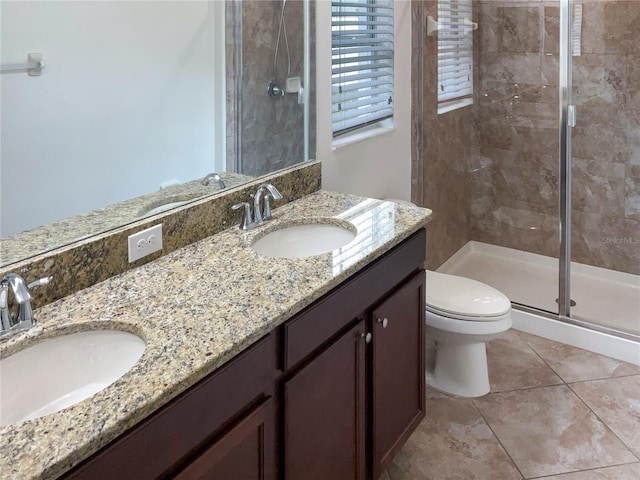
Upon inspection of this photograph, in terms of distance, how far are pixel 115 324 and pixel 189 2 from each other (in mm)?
1073

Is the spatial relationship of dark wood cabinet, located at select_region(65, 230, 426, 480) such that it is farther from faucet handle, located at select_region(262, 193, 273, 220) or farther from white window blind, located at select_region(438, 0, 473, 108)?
white window blind, located at select_region(438, 0, 473, 108)

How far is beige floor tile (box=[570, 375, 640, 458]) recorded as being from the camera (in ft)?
7.66

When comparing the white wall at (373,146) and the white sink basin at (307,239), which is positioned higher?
the white wall at (373,146)

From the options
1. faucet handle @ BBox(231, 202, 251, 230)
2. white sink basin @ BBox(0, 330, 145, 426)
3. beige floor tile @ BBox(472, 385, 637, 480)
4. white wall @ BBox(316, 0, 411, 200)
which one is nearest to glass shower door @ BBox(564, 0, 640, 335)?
beige floor tile @ BBox(472, 385, 637, 480)

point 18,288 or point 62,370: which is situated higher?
point 18,288

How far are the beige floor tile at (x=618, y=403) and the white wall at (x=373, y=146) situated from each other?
1228 mm

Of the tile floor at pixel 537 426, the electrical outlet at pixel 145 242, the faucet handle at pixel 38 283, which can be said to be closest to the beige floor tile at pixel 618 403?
the tile floor at pixel 537 426

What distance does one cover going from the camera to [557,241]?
3506 mm

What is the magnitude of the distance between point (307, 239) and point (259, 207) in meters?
0.19

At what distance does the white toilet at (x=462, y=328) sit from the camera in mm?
2412

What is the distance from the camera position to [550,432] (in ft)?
7.70

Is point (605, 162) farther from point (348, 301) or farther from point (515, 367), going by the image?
point (348, 301)

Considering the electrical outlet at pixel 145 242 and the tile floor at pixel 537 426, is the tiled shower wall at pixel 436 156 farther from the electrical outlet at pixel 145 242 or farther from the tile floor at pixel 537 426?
the electrical outlet at pixel 145 242

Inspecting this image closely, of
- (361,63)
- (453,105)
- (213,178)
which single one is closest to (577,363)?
(453,105)
